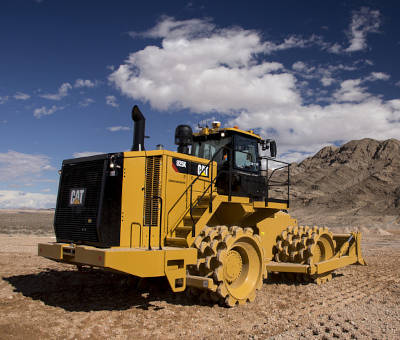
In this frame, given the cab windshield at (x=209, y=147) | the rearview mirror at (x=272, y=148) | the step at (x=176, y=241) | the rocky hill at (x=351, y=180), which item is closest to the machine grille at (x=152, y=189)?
the step at (x=176, y=241)

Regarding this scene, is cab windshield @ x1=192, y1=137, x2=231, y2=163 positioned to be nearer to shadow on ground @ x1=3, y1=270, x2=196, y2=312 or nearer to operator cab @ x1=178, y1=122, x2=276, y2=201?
operator cab @ x1=178, y1=122, x2=276, y2=201

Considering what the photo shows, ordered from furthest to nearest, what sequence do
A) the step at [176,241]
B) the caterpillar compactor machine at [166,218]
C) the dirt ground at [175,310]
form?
the step at [176,241] → the caterpillar compactor machine at [166,218] → the dirt ground at [175,310]

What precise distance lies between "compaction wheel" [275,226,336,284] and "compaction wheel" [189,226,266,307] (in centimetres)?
186

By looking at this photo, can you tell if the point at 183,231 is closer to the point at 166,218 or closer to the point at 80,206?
the point at 166,218

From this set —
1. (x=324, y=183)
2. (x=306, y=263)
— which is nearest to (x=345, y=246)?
(x=306, y=263)

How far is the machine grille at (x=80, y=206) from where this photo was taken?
22.4 ft

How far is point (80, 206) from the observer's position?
279 inches

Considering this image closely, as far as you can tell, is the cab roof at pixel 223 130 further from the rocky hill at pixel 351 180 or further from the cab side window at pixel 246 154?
the rocky hill at pixel 351 180

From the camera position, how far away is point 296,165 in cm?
8388

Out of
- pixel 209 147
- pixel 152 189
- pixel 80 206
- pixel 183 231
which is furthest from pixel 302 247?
pixel 80 206

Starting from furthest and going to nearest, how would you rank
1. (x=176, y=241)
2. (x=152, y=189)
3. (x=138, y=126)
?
(x=138, y=126) < (x=152, y=189) < (x=176, y=241)

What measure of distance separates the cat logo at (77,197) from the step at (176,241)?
5.80 feet

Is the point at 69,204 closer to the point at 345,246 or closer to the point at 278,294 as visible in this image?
the point at 278,294

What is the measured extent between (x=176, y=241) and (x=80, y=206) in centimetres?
191
